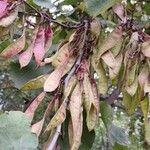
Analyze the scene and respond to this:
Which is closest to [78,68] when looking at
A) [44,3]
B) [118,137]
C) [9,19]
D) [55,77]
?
[55,77]

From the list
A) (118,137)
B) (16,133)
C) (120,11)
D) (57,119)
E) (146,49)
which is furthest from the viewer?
(118,137)

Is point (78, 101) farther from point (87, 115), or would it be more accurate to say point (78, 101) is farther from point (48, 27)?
point (48, 27)

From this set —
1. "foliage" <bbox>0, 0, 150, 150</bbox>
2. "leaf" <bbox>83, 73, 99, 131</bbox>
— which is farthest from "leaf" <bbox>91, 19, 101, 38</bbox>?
"leaf" <bbox>83, 73, 99, 131</bbox>

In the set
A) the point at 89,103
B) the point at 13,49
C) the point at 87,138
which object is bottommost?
the point at 87,138

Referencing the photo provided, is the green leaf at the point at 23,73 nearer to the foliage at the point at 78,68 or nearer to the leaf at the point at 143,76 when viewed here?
the foliage at the point at 78,68

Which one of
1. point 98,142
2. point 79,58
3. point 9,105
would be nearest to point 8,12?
point 79,58

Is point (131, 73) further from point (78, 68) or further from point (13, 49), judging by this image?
point (13, 49)
